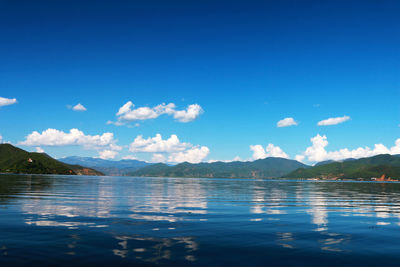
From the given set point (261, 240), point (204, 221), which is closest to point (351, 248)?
point (261, 240)

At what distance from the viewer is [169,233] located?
19359 millimetres

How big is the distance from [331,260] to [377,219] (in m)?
18.8

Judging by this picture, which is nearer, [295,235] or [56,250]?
[56,250]

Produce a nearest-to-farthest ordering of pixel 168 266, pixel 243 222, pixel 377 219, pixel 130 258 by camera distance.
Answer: pixel 168 266, pixel 130 258, pixel 243 222, pixel 377 219

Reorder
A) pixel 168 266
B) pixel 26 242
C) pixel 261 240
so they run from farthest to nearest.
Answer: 1. pixel 261 240
2. pixel 26 242
3. pixel 168 266

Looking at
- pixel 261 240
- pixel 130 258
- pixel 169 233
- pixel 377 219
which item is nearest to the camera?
pixel 130 258

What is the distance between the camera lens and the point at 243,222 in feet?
82.0

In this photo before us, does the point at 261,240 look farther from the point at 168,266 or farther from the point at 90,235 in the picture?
the point at 90,235

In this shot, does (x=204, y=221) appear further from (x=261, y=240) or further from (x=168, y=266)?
(x=168, y=266)

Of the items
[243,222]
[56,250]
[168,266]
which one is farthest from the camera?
[243,222]

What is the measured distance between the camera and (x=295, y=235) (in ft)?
64.8

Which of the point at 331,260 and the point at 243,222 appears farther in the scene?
the point at 243,222

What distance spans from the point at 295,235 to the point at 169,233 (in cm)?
859

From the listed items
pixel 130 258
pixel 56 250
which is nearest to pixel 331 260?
pixel 130 258
